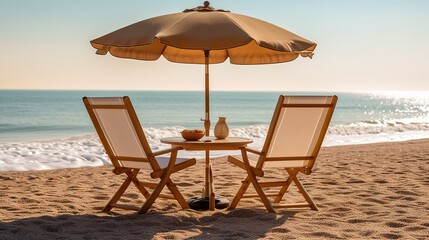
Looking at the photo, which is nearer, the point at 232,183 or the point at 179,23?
the point at 179,23

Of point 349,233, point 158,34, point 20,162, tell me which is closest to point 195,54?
point 158,34

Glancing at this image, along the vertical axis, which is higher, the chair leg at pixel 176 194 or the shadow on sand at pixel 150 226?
the chair leg at pixel 176 194

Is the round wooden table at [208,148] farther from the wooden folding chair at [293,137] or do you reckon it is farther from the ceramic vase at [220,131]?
the wooden folding chair at [293,137]

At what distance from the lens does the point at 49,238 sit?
4211 mm

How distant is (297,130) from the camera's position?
5004 mm

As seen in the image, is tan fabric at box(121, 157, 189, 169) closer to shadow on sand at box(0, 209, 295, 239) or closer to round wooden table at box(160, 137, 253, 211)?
round wooden table at box(160, 137, 253, 211)

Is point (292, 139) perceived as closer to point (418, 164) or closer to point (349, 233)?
point (349, 233)

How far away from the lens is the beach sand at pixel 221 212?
14.4 feet

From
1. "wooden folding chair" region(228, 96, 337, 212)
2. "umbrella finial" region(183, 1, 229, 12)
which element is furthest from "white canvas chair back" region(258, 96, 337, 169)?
"umbrella finial" region(183, 1, 229, 12)

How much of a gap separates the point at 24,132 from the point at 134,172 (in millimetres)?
21528

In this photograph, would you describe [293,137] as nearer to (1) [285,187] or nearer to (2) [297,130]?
(2) [297,130]

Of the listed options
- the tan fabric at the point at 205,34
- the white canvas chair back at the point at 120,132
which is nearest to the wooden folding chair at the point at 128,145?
the white canvas chair back at the point at 120,132

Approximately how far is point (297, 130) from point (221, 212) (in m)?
0.95

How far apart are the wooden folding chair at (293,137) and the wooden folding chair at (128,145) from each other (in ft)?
1.91
